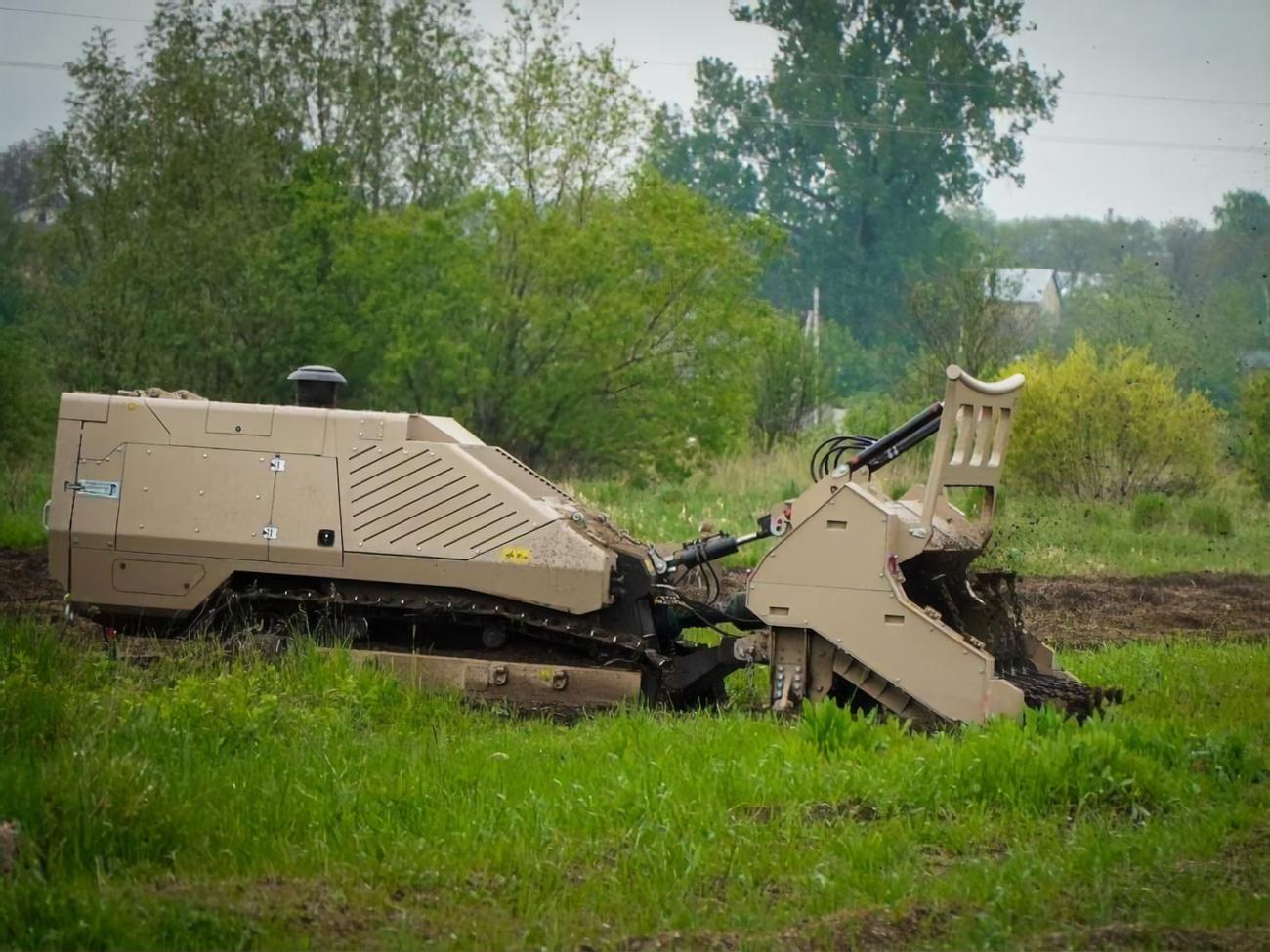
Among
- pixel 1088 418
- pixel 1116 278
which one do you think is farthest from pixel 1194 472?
pixel 1116 278

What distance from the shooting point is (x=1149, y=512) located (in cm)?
2467

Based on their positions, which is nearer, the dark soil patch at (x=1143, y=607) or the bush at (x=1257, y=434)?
the dark soil patch at (x=1143, y=607)

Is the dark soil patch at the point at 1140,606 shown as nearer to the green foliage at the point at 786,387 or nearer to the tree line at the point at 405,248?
the tree line at the point at 405,248

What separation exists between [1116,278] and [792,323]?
32.0 m

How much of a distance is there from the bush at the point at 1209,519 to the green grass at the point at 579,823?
50.6ft

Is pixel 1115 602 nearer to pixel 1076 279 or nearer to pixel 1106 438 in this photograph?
pixel 1106 438

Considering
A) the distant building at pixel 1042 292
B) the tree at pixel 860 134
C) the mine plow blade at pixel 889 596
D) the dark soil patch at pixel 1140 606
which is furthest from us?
the distant building at pixel 1042 292

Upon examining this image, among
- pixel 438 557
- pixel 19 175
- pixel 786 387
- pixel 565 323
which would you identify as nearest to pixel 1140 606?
pixel 438 557

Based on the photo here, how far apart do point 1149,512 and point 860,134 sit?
29.6 metres

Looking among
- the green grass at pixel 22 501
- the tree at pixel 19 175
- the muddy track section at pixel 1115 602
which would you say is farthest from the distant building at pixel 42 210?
the muddy track section at pixel 1115 602

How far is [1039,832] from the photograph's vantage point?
24.8 feet

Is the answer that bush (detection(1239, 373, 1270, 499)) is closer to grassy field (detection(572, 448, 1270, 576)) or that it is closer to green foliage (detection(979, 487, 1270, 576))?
grassy field (detection(572, 448, 1270, 576))

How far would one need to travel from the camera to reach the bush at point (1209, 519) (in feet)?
80.0

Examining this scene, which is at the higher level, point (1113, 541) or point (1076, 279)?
point (1076, 279)
